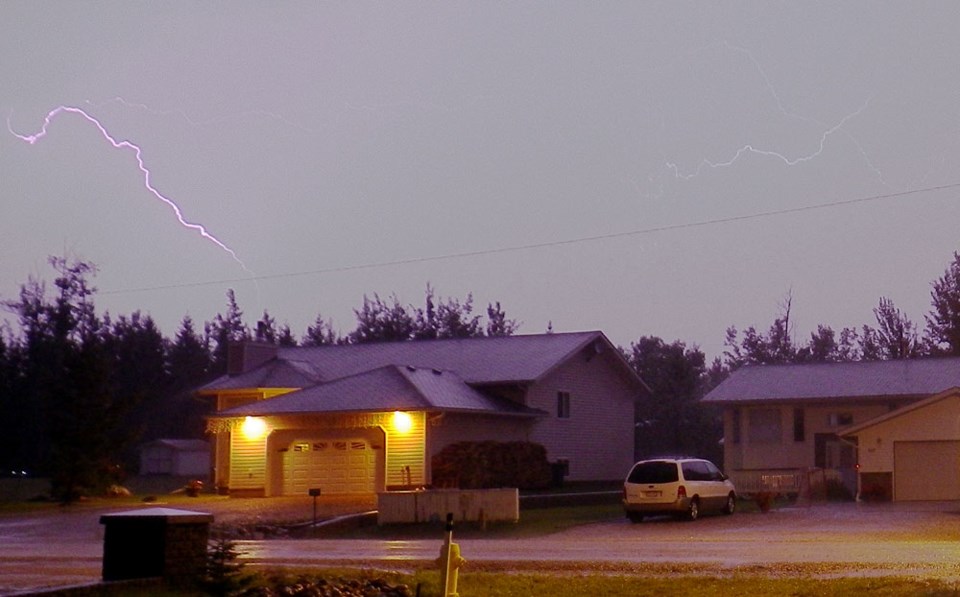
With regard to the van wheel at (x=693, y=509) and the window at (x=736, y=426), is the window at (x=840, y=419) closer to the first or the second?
the window at (x=736, y=426)

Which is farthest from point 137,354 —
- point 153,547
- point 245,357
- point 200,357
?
point 153,547

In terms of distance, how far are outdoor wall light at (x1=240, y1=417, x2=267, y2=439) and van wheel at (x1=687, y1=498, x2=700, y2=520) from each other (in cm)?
1713

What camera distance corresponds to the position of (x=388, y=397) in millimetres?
43500

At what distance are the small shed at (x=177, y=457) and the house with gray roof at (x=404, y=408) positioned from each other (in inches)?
1022

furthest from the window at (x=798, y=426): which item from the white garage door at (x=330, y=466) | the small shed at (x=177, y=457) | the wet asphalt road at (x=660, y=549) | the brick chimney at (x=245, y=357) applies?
the small shed at (x=177, y=457)

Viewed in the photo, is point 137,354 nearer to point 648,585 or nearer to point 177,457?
point 177,457

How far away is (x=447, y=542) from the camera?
14.7m

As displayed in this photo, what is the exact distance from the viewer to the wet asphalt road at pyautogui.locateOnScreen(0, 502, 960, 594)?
19594mm

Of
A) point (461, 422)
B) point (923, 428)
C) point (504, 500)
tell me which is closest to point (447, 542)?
point (504, 500)

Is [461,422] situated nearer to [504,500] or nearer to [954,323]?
[504,500]

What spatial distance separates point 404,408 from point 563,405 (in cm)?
A: 1018

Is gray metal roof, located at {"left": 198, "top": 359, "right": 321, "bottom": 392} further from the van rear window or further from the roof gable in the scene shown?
the roof gable

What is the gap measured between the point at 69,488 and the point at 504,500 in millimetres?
19386

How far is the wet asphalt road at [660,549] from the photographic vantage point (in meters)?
19.6
